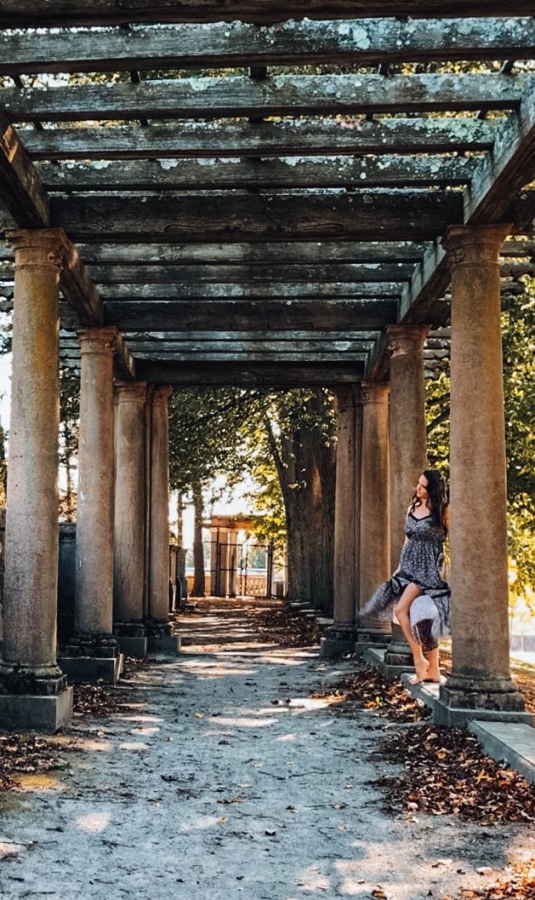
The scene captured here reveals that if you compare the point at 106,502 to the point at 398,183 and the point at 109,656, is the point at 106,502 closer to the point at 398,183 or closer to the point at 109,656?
the point at 109,656

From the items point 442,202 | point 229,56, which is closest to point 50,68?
point 229,56

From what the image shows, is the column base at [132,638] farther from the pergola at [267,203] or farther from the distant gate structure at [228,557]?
the distant gate structure at [228,557]

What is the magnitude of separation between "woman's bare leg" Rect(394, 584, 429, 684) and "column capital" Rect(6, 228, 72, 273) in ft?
14.9

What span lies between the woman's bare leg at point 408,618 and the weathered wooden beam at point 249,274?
3586 millimetres

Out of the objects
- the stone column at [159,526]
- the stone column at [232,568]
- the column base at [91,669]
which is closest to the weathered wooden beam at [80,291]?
the column base at [91,669]

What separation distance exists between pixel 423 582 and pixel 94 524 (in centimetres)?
441

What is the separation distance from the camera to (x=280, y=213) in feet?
30.4

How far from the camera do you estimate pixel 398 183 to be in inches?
339

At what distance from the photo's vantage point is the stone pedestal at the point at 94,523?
11.9 meters

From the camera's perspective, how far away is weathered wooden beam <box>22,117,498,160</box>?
7828mm

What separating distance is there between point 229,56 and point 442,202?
10.5ft

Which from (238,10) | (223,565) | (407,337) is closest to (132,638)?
(407,337)

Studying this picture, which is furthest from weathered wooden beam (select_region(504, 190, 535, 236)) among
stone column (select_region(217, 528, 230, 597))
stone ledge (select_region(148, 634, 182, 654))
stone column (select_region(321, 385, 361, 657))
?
stone column (select_region(217, 528, 230, 597))

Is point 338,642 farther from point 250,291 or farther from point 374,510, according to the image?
point 250,291
